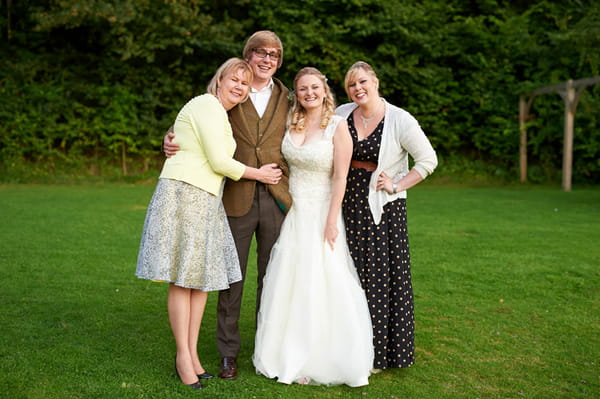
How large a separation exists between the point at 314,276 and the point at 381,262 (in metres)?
0.48

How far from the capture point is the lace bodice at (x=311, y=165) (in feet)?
12.3

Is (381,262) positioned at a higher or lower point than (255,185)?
lower

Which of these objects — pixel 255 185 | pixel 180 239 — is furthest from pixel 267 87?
pixel 180 239

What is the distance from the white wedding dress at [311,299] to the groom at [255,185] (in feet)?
0.29

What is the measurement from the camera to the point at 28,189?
1562 centimetres

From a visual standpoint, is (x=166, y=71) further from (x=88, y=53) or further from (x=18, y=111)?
(x=18, y=111)

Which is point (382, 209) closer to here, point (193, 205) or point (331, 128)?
point (331, 128)

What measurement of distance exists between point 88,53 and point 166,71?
2744 mm

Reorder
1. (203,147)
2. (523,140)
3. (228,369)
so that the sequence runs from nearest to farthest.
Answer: (203,147), (228,369), (523,140)

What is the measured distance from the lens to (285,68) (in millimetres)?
19703

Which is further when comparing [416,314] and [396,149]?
[416,314]

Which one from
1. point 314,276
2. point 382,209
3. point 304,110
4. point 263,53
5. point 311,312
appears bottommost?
point 311,312

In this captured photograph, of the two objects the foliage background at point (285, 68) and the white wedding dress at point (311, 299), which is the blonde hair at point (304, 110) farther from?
the foliage background at point (285, 68)

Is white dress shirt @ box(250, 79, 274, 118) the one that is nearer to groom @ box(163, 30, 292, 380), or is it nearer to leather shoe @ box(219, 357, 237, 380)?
groom @ box(163, 30, 292, 380)
